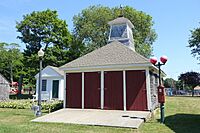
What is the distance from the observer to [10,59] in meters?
37.7

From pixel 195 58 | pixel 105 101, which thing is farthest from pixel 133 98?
pixel 195 58

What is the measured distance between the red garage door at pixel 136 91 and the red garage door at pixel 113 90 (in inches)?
14.2

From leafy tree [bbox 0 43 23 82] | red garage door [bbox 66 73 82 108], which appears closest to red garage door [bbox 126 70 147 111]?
red garage door [bbox 66 73 82 108]

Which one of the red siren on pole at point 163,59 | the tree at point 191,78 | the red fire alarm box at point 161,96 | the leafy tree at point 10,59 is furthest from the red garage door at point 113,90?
the leafy tree at point 10,59

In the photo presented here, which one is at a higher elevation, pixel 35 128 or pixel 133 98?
pixel 133 98

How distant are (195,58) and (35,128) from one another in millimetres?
26525

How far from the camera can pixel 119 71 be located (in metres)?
10.8

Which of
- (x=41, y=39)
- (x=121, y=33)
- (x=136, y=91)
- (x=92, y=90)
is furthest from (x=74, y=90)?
(x=41, y=39)

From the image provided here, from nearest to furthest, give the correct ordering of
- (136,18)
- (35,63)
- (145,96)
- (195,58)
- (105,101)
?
(145,96) → (105,101) → (35,63) → (195,58) → (136,18)

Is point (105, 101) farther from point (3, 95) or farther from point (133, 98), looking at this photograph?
point (3, 95)

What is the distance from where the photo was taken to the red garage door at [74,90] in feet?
38.0

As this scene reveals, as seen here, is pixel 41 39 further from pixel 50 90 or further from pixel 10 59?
pixel 10 59

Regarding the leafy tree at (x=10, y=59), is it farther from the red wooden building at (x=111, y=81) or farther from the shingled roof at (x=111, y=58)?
the red wooden building at (x=111, y=81)

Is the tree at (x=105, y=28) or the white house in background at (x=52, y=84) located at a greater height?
the tree at (x=105, y=28)
